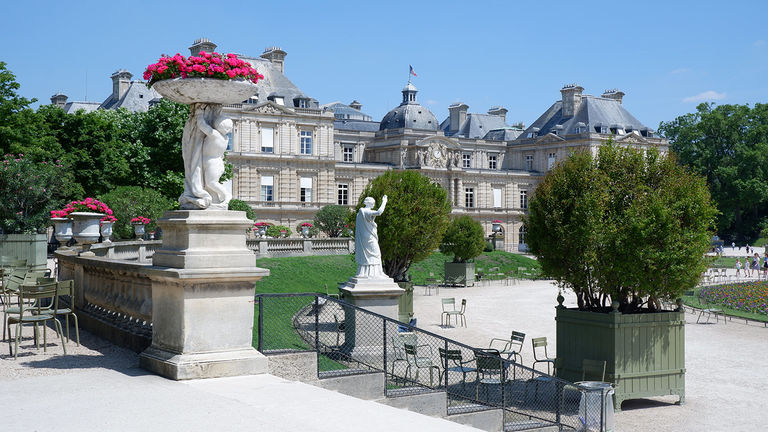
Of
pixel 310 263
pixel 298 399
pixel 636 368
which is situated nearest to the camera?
pixel 298 399

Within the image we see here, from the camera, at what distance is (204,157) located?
28.1 ft

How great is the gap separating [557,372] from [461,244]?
2434 centimetres

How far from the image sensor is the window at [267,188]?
5831 centimetres

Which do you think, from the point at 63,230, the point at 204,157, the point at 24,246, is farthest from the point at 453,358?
the point at 24,246

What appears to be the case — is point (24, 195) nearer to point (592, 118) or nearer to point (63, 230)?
point (63, 230)

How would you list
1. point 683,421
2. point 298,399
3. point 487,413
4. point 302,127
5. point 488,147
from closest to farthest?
point 298,399, point 487,413, point 683,421, point 302,127, point 488,147

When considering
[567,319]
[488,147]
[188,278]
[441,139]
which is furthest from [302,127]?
[188,278]

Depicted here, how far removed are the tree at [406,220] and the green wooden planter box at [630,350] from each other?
9.97 meters

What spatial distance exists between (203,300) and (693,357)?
13.7m

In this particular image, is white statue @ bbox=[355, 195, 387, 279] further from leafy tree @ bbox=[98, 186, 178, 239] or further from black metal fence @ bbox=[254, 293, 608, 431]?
leafy tree @ bbox=[98, 186, 178, 239]

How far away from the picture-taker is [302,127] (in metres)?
59.8

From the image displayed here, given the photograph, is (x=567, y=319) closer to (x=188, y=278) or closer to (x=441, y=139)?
(x=188, y=278)

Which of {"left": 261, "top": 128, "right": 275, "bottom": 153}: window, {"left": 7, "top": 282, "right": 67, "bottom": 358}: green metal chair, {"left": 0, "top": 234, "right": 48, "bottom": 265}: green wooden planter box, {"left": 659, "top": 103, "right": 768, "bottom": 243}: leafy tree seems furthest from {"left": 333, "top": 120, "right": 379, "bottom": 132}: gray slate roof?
{"left": 7, "top": 282, "right": 67, "bottom": 358}: green metal chair

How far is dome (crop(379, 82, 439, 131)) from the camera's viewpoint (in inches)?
2891
